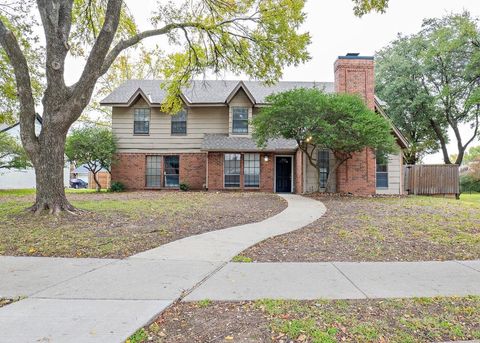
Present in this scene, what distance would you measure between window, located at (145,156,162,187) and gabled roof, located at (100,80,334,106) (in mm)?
3309

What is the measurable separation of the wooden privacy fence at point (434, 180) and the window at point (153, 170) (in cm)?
1507

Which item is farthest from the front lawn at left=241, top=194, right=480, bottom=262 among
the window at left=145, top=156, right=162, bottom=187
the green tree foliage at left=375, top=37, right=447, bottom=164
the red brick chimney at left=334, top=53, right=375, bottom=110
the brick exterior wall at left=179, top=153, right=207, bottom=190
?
the green tree foliage at left=375, top=37, right=447, bottom=164

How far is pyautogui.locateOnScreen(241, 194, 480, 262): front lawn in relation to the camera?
527 cm

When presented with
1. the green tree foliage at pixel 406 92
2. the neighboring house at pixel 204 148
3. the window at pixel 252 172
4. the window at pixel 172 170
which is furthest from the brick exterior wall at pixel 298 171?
the green tree foliage at pixel 406 92

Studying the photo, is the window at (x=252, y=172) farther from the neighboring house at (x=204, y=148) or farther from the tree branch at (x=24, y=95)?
the tree branch at (x=24, y=95)

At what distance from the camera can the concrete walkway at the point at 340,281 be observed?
3.59 meters

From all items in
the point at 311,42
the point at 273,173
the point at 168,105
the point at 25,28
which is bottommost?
the point at 273,173

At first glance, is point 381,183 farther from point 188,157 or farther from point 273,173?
point 188,157

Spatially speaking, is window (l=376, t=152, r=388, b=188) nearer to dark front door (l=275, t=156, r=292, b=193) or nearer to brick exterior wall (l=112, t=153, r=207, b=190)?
dark front door (l=275, t=156, r=292, b=193)

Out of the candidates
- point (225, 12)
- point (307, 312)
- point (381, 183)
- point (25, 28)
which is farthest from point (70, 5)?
point (381, 183)

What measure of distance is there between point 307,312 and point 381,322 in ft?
2.23

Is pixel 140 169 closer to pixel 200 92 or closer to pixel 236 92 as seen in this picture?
pixel 200 92

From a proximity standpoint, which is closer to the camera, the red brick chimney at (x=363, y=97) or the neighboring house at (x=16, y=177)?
the red brick chimney at (x=363, y=97)

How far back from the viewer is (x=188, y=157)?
62.0 feet
